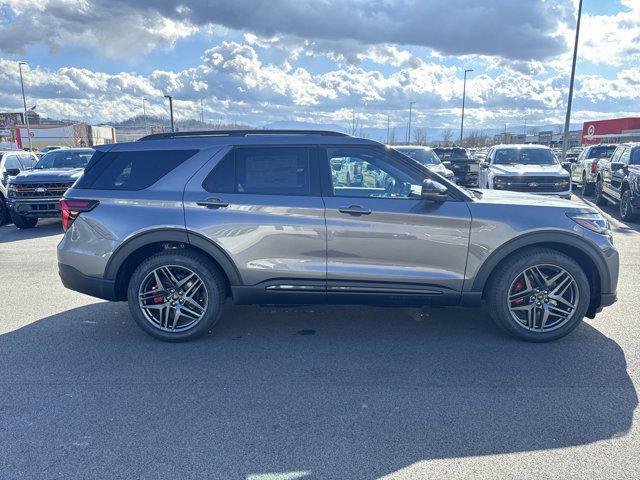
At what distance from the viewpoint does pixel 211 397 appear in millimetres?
3375

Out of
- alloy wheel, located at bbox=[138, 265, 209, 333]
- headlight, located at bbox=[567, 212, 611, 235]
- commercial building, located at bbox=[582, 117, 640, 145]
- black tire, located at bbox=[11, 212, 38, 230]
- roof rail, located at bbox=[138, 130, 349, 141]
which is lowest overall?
black tire, located at bbox=[11, 212, 38, 230]

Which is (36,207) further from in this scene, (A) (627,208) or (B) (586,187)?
(B) (586,187)

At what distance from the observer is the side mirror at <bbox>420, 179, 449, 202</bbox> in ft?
13.1

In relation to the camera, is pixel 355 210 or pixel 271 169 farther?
pixel 271 169

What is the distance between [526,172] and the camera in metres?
11.4

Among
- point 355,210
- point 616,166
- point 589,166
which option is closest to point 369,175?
point 355,210

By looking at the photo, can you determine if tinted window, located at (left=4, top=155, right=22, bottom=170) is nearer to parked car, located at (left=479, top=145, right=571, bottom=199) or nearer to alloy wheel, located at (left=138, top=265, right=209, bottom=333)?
alloy wheel, located at (left=138, top=265, right=209, bottom=333)

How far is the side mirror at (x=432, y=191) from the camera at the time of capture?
3996mm

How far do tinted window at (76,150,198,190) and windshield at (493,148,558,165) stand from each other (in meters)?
10.8

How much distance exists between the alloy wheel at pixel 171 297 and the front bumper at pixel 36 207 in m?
7.42

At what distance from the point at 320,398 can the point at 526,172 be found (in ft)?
32.3

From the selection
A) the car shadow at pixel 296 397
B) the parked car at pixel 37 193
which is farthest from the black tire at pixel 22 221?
the car shadow at pixel 296 397

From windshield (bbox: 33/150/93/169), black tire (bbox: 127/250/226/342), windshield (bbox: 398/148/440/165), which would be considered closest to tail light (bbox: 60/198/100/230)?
black tire (bbox: 127/250/226/342)

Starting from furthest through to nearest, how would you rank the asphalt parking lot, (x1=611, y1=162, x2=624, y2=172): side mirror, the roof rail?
(x1=611, y1=162, x2=624, y2=172): side mirror → the roof rail → the asphalt parking lot
